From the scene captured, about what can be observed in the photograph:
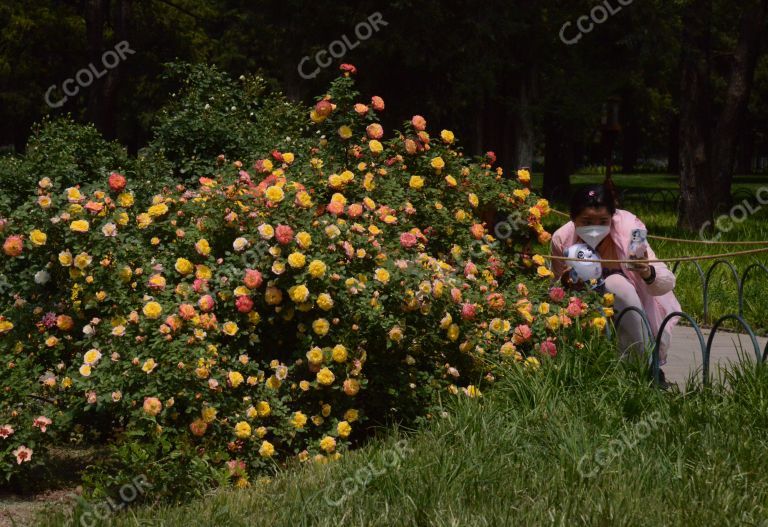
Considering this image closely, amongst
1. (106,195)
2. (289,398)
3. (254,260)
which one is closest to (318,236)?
(254,260)

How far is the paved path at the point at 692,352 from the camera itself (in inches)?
254

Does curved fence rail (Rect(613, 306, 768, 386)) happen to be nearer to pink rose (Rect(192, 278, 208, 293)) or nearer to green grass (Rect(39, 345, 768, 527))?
green grass (Rect(39, 345, 768, 527))

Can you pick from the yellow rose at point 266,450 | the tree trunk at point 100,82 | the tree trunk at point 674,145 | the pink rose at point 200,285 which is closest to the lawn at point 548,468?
the yellow rose at point 266,450

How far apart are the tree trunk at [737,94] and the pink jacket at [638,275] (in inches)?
356

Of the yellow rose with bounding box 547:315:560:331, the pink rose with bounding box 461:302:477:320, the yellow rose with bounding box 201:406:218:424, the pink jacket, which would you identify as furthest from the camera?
the pink jacket

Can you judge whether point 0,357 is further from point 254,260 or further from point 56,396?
point 254,260

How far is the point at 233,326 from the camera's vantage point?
15.1 ft

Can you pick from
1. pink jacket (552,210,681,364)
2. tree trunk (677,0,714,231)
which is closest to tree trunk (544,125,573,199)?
tree trunk (677,0,714,231)

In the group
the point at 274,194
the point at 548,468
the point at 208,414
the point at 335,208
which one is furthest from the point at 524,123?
the point at 548,468

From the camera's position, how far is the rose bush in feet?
14.5

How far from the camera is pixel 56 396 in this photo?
4.89 meters

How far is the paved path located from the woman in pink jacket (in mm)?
442

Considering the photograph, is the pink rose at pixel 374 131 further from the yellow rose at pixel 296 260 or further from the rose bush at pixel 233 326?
the yellow rose at pixel 296 260

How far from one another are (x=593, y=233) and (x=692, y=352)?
1.83m
